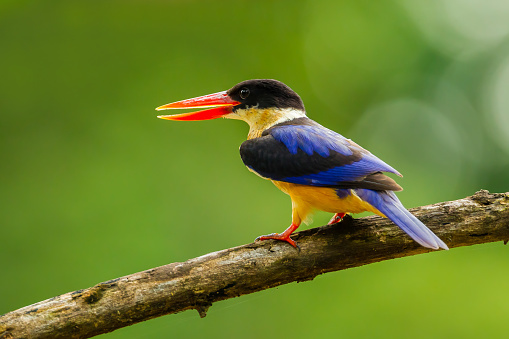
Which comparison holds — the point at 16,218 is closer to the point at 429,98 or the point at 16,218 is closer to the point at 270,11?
the point at 270,11

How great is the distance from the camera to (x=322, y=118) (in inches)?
270

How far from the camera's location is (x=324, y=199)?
3109 mm

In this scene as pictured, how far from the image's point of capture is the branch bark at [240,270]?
2.58 m

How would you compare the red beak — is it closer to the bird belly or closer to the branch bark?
the bird belly

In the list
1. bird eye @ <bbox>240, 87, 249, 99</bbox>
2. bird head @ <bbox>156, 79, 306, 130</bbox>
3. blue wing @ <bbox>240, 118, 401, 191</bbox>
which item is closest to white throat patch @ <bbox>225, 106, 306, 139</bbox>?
bird head @ <bbox>156, 79, 306, 130</bbox>

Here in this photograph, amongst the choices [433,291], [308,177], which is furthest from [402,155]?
[308,177]

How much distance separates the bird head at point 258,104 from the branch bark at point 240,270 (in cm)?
106

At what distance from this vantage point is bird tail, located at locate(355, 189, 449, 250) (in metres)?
2.57

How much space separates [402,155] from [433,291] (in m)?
1.98

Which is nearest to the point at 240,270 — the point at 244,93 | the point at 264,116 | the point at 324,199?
the point at 324,199

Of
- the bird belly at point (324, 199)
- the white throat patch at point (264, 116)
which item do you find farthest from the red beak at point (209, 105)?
the bird belly at point (324, 199)

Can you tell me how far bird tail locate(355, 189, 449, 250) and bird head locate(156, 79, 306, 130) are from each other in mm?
1065

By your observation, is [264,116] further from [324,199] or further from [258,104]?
[324,199]

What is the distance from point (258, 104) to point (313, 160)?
3.00ft
